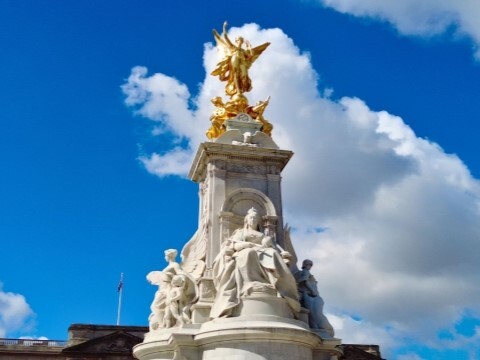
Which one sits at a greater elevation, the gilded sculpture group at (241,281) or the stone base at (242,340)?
the gilded sculpture group at (241,281)

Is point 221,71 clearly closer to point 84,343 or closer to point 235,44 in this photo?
point 235,44

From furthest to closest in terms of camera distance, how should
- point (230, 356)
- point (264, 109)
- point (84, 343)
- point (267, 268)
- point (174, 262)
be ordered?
point (84, 343), point (264, 109), point (174, 262), point (267, 268), point (230, 356)

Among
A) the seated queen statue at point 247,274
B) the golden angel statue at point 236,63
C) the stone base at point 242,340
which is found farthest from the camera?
the golden angel statue at point 236,63

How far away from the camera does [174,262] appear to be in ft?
69.8

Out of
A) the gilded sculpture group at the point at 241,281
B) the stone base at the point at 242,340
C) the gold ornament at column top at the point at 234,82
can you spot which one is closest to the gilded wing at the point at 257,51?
the gold ornament at column top at the point at 234,82

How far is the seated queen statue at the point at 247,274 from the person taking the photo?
18578 millimetres

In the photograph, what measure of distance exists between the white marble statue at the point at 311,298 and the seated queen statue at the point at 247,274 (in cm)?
146

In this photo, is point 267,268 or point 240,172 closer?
point 267,268

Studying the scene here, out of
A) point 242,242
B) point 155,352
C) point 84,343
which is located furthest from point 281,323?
point 84,343

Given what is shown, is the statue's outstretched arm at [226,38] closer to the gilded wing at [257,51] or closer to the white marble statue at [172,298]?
the gilded wing at [257,51]

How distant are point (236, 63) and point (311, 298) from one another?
980cm

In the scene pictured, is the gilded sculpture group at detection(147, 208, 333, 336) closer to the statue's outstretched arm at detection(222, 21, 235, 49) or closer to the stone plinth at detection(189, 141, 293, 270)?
the stone plinth at detection(189, 141, 293, 270)

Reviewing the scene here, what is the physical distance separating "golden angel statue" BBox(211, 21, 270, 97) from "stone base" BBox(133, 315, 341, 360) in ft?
32.9

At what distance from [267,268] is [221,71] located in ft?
31.3
